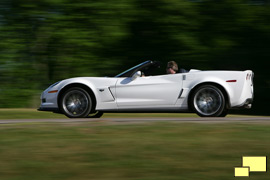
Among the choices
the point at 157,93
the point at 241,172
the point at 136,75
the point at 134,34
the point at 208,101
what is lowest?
the point at 241,172

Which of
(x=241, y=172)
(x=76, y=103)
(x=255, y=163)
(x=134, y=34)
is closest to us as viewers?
(x=241, y=172)

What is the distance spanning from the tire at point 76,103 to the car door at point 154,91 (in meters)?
0.77

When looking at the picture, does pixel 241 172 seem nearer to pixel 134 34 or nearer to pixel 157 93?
pixel 157 93

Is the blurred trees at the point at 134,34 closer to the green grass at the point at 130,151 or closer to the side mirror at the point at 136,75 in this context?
the side mirror at the point at 136,75

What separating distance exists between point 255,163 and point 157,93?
4445mm

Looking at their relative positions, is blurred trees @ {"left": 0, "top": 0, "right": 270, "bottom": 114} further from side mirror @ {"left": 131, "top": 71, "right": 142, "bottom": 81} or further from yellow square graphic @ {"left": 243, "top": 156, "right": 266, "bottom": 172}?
yellow square graphic @ {"left": 243, "top": 156, "right": 266, "bottom": 172}

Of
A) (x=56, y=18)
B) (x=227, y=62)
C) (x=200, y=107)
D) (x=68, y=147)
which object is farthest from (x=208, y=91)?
(x=56, y=18)

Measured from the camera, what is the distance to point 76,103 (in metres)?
10.5

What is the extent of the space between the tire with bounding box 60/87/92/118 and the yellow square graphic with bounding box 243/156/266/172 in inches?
192

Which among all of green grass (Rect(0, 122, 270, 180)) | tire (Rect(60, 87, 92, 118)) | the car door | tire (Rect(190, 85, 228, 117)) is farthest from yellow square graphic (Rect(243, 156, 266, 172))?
tire (Rect(60, 87, 92, 118))

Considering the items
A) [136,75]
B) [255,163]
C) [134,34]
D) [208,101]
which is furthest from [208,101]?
[134,34]

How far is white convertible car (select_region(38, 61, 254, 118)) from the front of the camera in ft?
33.1

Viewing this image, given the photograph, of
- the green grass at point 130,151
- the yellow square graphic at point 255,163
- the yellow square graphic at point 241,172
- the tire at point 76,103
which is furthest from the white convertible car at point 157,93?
the yellow square graphic at point 241,172

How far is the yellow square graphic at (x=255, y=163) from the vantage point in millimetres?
5801
